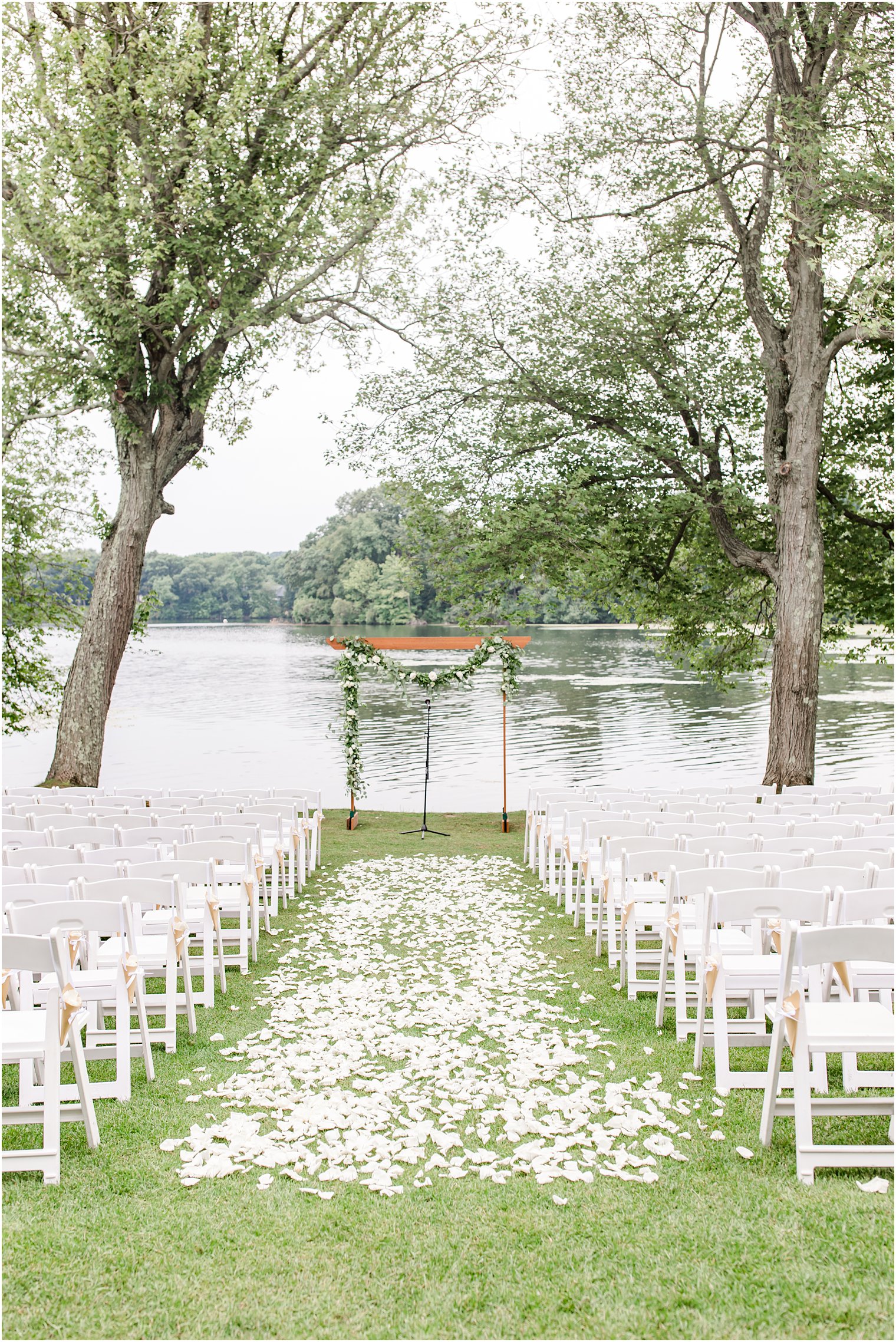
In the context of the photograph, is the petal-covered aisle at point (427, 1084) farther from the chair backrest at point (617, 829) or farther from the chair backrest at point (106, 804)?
the chair backrest at point (106, 804)

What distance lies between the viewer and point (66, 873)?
5723mm

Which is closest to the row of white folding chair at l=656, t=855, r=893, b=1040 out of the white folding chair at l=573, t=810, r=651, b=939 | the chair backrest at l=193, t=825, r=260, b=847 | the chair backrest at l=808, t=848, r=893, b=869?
the chair backrest at l=808, t=848, r=893, b=869

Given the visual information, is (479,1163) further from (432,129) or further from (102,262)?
(432,129)

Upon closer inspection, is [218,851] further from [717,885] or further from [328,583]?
[328,583]

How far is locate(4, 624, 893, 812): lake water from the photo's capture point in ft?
77.6

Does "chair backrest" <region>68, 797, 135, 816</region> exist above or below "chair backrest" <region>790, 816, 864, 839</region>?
below

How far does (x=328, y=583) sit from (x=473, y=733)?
136 feet

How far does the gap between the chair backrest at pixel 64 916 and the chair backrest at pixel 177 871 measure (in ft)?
2.83

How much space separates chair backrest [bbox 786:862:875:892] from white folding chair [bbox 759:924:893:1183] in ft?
4.34

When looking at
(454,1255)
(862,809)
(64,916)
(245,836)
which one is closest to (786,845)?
(862,809)

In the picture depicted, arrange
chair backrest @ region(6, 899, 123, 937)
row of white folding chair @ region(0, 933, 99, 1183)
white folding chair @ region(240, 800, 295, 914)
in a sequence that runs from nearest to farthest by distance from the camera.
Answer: row of white folding chair @ region(0, 933, 99, 1183)
chair backrest @ region(6, 899, 123, 937)
white folding chair @ region(240, 800, 295, 914)

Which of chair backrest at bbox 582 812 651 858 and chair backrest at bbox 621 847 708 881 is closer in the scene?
chair backrest at bbox 621 847 708 881

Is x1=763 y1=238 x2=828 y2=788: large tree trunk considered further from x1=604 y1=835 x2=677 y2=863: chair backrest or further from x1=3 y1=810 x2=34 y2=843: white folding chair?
x1=3 y1=810 x2=34 y2=843: white folding chair

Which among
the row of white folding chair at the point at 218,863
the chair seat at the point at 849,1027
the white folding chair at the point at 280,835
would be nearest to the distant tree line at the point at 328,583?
the white folding chair at the point at 280,835
